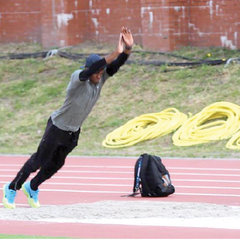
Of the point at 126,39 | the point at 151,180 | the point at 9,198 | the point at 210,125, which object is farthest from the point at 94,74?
the point at 210,125

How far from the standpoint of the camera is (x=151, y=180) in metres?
11.6

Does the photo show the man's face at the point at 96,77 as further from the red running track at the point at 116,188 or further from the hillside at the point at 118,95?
the hillside at the point at 118,95

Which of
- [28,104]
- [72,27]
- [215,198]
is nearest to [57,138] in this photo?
[215,198]

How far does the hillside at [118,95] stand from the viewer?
19641 mm

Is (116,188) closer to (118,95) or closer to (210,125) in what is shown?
(210,125)

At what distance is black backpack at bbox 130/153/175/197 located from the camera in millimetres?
11593

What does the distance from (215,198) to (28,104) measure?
12.4 metres

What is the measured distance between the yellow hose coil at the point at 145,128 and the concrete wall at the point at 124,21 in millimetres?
3967

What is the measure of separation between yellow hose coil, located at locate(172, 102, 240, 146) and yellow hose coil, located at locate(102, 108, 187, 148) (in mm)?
324

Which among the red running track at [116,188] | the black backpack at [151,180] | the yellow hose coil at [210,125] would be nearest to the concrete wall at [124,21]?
the yellow hose coil at [210,125]

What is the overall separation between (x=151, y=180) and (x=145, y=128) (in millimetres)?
8422

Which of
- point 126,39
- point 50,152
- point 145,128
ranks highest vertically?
point 126,39

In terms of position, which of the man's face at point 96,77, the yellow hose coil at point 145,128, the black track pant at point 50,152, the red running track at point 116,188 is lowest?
the yellow hose coil at point 145,128

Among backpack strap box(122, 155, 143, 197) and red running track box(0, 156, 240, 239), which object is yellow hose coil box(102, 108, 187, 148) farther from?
backpack strap box(122, 155, 143, 197)
